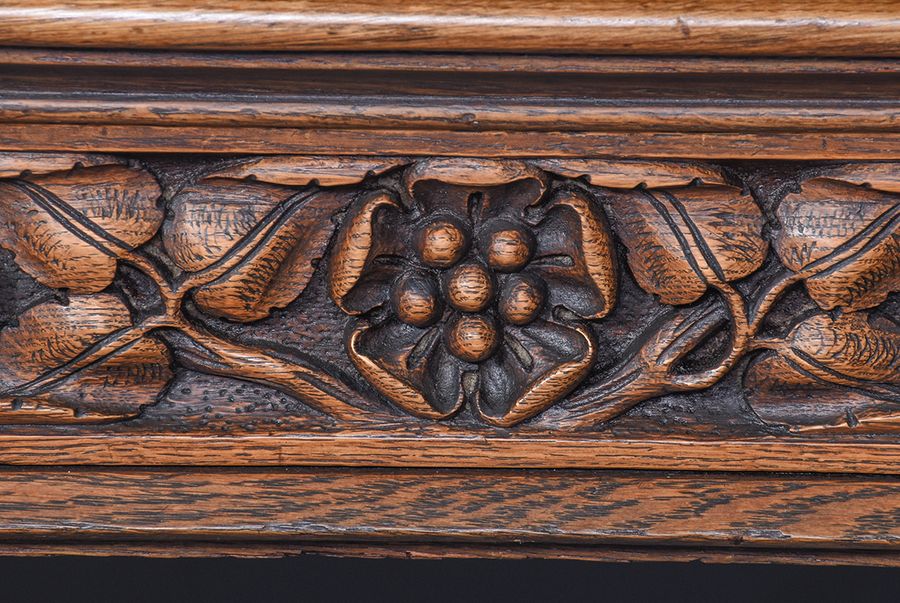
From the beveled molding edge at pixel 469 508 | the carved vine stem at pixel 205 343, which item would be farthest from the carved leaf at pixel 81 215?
the beveled molding edge at pixel 469 508

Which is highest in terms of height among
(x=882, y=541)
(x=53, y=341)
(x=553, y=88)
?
(x=553, y=88)

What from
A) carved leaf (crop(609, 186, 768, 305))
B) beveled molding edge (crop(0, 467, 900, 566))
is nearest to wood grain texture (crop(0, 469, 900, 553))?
beveled molding edge (crop(0, 467, 900, 566))

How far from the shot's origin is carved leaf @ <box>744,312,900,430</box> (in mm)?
525

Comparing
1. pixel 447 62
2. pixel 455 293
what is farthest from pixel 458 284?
pixel 447 62

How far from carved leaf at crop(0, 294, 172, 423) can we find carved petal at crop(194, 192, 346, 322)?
42 millimetres

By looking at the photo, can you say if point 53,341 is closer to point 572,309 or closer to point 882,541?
point 572,309

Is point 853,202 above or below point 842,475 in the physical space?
above

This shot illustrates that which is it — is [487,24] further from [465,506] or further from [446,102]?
[465,506]

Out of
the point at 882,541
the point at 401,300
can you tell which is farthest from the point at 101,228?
the point at 882,541

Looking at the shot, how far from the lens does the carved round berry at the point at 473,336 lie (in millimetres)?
525

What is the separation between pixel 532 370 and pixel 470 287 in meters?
0.06

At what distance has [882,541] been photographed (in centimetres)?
55

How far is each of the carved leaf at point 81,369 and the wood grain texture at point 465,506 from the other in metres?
0.03

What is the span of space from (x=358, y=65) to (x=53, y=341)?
207mm
